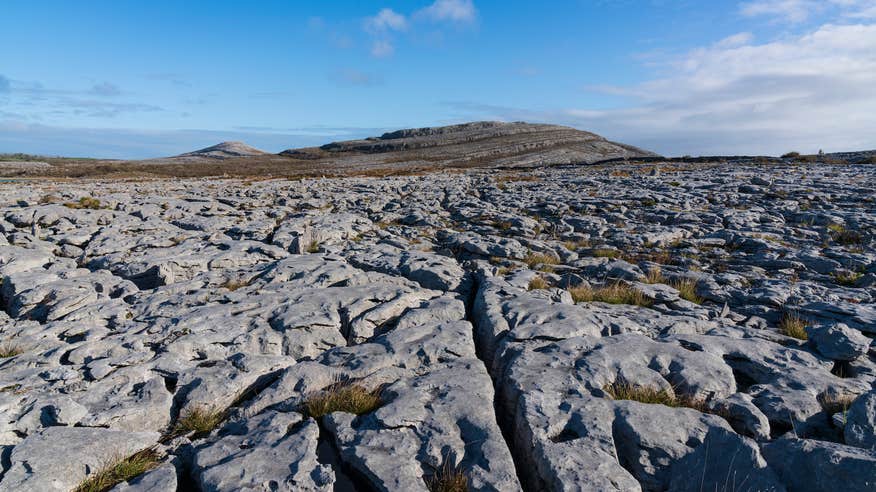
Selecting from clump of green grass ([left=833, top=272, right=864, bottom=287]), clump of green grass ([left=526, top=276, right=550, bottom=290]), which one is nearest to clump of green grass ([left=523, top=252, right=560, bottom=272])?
clump of green grass ([left=526, top=276, right=550, bottom=290])

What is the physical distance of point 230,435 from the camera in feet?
19.6

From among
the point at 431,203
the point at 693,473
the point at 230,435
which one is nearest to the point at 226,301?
the point at 230,435

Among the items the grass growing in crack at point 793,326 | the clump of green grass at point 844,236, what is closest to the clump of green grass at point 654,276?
the grass growing in crack at point 793,326

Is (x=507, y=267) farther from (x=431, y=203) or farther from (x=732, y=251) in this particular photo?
(x=431, y=203)

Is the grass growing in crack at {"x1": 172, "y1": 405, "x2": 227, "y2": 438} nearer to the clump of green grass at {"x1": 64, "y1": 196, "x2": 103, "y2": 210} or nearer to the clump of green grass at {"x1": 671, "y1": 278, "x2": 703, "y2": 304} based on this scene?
the clump of green grass at {"x1": 671, "y1": 278, "x2": 703, "y2": 304}

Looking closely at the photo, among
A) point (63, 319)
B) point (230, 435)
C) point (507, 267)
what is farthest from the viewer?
point (507, 267)

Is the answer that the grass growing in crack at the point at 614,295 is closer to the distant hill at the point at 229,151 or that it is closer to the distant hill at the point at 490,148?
the distant hill at the point at 490,148

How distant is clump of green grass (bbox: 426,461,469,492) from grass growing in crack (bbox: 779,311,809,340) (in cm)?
762

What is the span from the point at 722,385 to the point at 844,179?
35.4 m

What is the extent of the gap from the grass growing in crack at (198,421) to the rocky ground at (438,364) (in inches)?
1.0

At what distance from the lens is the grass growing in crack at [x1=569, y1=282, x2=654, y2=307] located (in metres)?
10.6

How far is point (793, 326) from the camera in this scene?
8.77 metres

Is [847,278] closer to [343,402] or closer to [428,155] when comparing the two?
[343,402]

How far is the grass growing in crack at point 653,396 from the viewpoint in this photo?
6.29m
